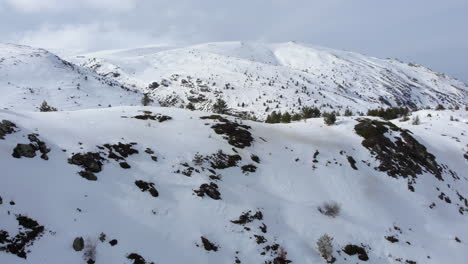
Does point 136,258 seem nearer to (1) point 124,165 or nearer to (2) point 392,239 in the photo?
(1) point 124,165

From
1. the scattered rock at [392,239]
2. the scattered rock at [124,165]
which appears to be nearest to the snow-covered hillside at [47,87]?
the scattered rock at [124,165]

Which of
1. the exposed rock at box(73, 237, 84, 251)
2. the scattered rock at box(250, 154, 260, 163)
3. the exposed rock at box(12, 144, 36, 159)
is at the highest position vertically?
the exposed rock at box(12, 144, 36, 159)

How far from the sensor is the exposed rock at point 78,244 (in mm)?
15245

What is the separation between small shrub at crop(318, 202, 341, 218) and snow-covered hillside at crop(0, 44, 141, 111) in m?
76.5

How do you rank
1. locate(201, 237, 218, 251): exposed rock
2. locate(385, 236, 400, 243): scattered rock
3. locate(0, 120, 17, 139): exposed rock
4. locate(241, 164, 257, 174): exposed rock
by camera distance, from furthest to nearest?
locate(241, 164, 257, 174): exposed rock < locate(385, 236, 400, 243): scattered rock < locate(0, 120, 17, 139): exposed rock < locate(201, 237, 218, 251): exposed rock

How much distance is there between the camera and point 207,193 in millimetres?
22594

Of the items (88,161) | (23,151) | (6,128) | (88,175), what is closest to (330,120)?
(88,161)

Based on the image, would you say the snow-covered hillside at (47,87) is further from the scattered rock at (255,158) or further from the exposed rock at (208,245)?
the exposed rock at (208,245)

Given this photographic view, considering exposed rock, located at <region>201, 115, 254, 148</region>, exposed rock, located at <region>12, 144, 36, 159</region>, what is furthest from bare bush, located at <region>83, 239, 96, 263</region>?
exposed rock, located at <region>201, 115, 254, 148</region>

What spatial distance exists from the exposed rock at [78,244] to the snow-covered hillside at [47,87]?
76204mm

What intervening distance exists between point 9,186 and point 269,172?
58.2ft

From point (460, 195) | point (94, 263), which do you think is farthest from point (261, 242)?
point (460, 195)

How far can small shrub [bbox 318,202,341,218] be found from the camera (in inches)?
989

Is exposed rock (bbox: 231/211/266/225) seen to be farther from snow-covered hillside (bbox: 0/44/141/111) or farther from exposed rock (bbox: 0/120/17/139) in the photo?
snow-covered hillside (bbox: 0/44/141/111)
